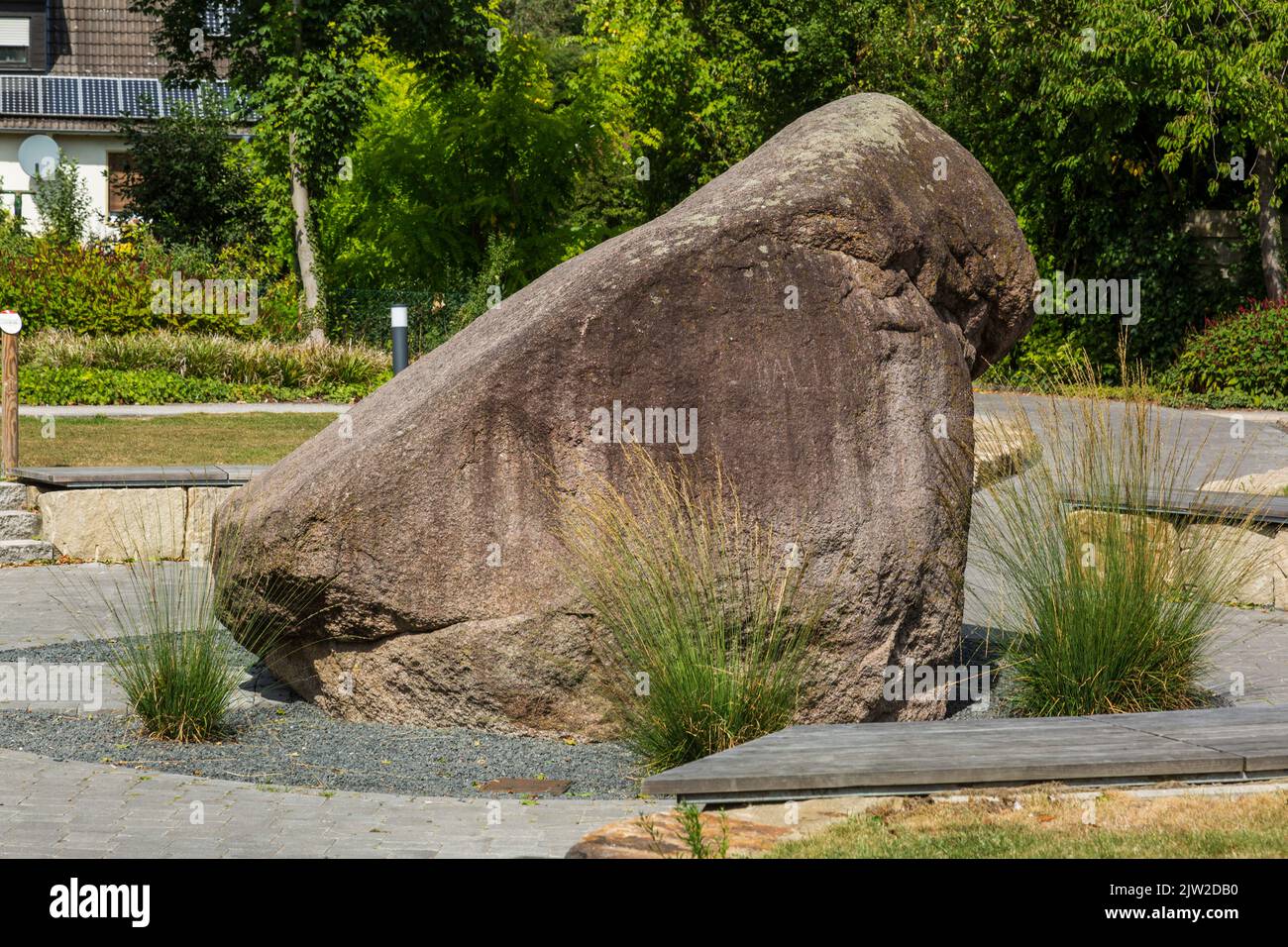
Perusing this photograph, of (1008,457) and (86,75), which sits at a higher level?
(86,75)

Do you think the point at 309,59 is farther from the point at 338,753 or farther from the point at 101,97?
the point at 101,97

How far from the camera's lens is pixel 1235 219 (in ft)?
68.2

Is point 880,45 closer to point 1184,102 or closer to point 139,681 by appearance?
point 1184,102

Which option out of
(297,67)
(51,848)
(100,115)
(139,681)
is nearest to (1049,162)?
(297,67)

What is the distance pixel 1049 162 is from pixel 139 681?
59.7 ft

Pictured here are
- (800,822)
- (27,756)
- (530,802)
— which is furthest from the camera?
(27,756)

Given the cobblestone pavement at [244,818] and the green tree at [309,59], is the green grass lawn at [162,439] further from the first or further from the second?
the cobblestone pavement at [244,818]

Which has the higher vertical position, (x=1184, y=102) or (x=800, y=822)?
(x=1184, y=102)

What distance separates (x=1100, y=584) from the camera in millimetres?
6059

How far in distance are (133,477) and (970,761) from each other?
8.04m

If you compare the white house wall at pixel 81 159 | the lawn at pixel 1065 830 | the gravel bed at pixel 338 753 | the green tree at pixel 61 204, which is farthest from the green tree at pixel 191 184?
the lawn at pixel 1065 830

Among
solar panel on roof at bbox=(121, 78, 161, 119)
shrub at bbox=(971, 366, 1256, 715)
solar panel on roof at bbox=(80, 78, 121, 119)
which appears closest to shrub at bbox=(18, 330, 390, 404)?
shrub at bbox=(971, 366, 1256, 715)

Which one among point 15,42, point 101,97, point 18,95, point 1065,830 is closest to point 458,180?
point 101,97
